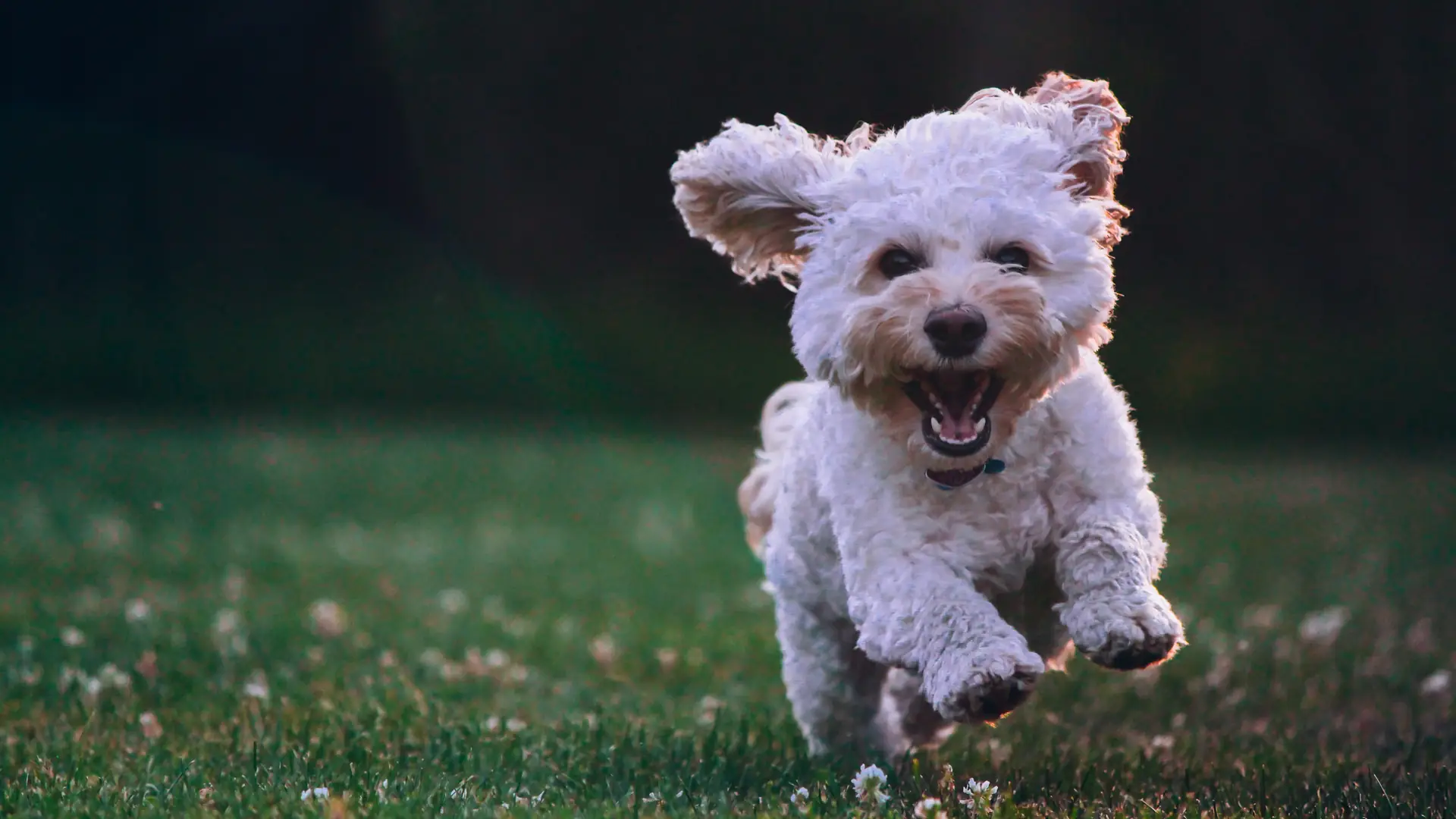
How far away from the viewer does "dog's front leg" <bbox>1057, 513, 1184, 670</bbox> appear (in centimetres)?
328

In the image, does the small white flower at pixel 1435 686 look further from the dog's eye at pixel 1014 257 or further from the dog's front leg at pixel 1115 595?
the dog's eye at pixel 1014 257

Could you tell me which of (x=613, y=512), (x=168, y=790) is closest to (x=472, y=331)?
(x=613, y=512)

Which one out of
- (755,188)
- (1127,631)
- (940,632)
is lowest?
(940,632)

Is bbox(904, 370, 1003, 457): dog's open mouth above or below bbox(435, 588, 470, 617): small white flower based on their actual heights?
above

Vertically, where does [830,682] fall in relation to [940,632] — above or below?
below

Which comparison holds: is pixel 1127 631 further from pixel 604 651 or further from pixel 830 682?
pixel 604 651

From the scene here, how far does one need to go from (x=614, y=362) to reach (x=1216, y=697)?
12595mm

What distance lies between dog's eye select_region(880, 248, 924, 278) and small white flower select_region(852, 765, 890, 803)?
3.76 feet

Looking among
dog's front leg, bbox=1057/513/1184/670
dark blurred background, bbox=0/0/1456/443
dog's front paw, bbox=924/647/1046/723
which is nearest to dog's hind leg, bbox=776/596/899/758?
dog's front leg, bbox=1057/513/1184/670

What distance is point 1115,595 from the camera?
3.37m

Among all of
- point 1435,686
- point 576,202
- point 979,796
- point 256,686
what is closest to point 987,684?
point 979,796

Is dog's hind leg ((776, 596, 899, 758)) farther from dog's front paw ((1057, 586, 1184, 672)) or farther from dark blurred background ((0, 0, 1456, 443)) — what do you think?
dark blurred background ((0, 0, 1456, 443))

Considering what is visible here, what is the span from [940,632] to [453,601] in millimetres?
4524

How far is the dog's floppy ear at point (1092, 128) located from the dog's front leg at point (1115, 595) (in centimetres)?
81
